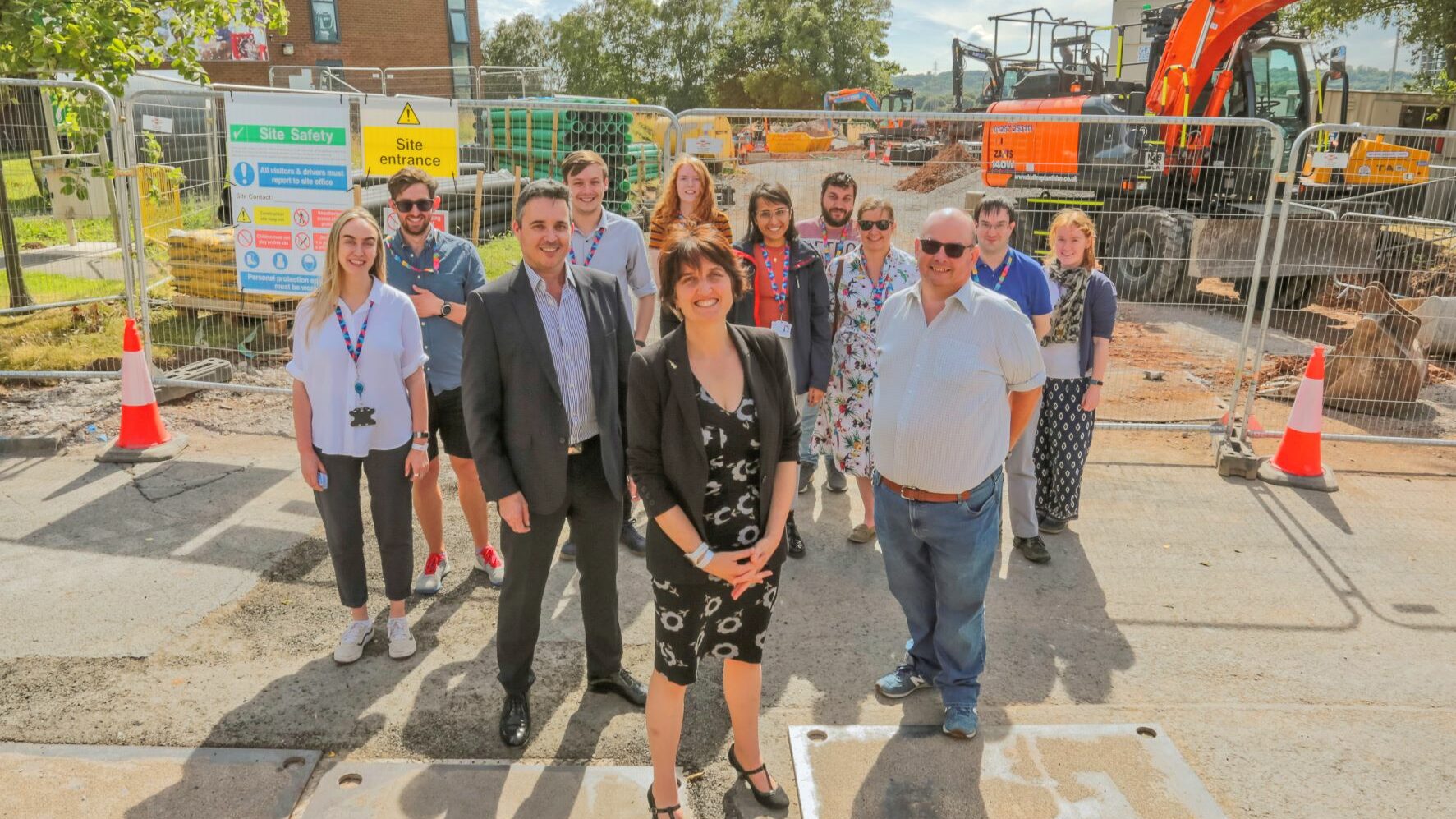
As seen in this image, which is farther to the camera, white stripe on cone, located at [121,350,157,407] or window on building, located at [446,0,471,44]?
window on building, located at [446,0,471,44]

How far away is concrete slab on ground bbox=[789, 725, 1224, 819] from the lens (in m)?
3.23

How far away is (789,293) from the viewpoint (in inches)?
193

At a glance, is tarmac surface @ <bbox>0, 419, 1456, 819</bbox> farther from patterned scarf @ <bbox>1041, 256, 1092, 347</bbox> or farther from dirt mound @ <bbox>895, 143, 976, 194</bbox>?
dirt mound @ <bbox>895, 143, 976, 194</bbox>

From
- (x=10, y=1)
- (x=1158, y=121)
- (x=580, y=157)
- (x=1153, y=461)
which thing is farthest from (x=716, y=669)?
(x=10, y=1)

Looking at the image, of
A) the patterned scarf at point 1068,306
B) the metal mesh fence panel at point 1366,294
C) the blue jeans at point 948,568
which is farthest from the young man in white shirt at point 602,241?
the metal mesh fence panel at point 1366,294

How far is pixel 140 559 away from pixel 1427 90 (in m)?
38.3

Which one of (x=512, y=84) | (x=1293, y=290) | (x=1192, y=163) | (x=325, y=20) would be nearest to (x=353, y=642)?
(x=1293, y=290)

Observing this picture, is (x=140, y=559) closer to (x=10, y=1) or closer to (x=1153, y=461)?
(x=10, y=1)

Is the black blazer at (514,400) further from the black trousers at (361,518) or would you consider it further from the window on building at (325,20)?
the window on building at (325,20)

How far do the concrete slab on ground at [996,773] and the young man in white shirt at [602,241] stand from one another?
1510mm

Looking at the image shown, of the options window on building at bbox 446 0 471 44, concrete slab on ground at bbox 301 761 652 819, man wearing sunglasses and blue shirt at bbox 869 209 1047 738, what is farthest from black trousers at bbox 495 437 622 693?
window on building at bbox 446 0 471 44

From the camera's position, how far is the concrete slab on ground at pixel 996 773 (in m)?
3.23

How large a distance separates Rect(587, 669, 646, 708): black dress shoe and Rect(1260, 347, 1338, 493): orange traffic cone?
4.72 meters

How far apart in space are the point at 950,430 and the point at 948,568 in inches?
20.8
